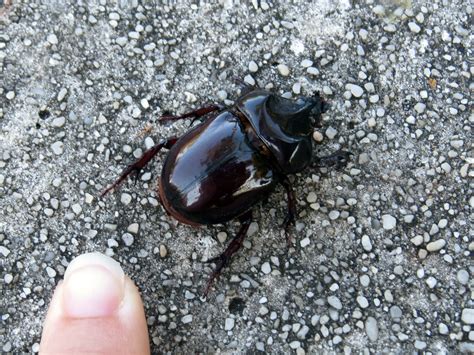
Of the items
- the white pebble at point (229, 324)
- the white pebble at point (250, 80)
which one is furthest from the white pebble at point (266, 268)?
the white pebble at point (250, 80)

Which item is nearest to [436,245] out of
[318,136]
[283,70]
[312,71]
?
[318,136]

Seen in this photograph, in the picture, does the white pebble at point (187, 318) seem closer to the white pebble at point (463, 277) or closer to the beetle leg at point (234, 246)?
the beetle leg at point (234, 246)

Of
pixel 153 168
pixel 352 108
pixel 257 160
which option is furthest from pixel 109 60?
pixel 352 108

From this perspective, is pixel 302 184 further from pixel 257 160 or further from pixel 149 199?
pixel 149 199

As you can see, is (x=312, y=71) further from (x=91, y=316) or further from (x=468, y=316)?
(x=91, y=316)

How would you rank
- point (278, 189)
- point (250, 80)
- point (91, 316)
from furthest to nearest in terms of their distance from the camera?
point (250, 80)
point (278, 189)
point (91, 316)
